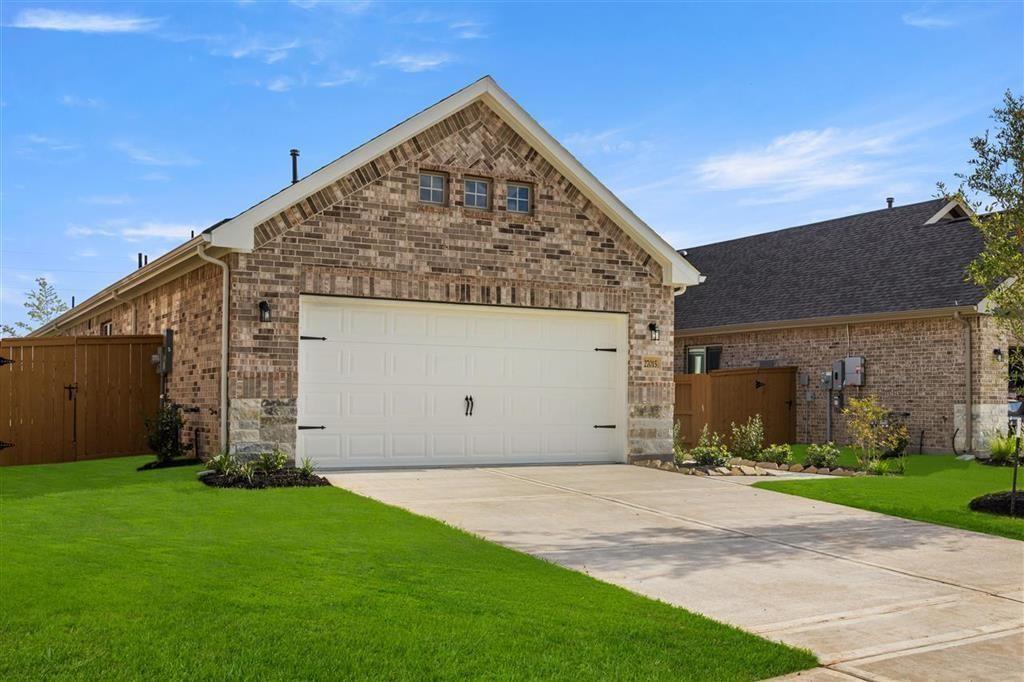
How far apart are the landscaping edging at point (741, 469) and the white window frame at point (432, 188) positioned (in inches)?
231

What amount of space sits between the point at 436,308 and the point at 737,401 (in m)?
11.1

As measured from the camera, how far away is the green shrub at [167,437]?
616 inches

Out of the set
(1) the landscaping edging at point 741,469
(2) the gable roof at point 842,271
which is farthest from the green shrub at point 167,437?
(2) the gable roof at point 842,271

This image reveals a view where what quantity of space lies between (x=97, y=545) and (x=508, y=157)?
10237 millimetres

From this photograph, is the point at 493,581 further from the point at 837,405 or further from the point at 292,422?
the point at 837,405

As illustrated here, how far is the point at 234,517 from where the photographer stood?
34.0ft

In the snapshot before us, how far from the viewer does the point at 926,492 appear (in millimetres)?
14102

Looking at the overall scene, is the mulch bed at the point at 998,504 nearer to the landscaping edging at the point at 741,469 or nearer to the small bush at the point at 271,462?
the landscaping edging at the point at 741,469

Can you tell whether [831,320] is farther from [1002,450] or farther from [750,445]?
[750,445]

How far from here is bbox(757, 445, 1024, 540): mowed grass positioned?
37.8 ft

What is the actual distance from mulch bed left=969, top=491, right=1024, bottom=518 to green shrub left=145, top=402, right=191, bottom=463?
38.9 feet

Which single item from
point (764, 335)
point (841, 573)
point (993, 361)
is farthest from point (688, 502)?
point (764, 335)

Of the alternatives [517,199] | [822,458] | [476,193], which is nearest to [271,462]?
[476,193]

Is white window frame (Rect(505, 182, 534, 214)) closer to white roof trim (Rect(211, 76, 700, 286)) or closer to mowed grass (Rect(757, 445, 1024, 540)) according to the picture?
white roof trim (Rect(211, 76, 700, 286))
